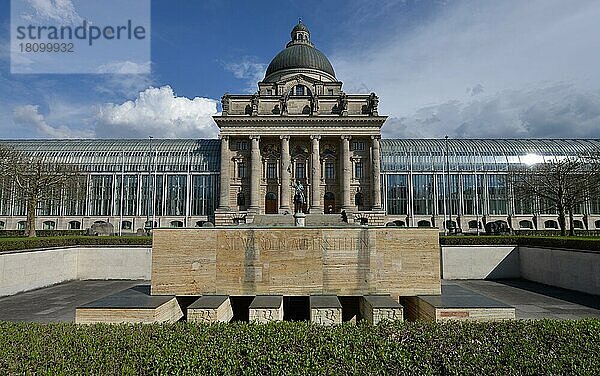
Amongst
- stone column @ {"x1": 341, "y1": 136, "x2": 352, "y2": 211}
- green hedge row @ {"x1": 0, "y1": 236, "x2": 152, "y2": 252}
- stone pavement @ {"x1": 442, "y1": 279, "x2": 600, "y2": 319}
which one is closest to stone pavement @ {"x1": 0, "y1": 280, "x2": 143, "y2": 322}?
green hedge row @ {"x1": 0, "y1": 236, "x2": 152, "y2": 252}

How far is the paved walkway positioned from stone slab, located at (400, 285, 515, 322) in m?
4.70

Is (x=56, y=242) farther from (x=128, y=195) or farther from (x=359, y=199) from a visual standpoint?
(x=359, y=199)

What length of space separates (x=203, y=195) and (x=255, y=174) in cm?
1052

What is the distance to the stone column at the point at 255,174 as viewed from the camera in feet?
206

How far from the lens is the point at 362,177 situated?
6538cm

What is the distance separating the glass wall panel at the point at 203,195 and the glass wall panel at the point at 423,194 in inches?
1364

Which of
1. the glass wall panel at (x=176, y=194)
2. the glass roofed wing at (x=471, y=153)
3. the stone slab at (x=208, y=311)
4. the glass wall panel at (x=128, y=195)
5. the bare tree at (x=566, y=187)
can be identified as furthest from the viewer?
the glass roofed wing at (x=471, y=153)

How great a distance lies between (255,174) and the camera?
207 ft

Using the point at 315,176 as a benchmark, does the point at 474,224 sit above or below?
below

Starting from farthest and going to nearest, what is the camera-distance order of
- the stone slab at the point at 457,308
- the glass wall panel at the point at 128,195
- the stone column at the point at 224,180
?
the glass wall panel at the point at 128,195 < the stone column at the point at 224,180 < the stone slab at the point at 457,308

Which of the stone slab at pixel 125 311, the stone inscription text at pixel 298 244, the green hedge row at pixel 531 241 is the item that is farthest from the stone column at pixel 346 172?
the stone slab at pixel 125 311

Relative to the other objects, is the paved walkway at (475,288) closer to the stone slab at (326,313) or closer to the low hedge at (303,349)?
the stone slab at (326,313)

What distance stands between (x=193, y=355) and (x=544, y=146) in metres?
77.1

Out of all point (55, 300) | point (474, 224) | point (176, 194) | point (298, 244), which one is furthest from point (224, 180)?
point (298, 244)
